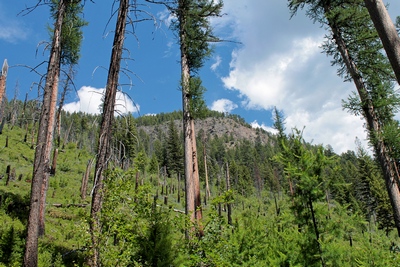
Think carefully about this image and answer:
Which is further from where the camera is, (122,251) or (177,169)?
(177,169)

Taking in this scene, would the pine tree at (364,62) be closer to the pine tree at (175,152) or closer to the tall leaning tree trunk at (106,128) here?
the tall leaning tree trunk at (106,128)

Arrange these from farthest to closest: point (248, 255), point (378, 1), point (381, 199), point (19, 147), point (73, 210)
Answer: point (381, 199) → point (19, 147) → point (73, 210) → point (248, 255) → point (378, 1)

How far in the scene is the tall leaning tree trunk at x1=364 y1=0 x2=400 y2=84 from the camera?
4.14 metres

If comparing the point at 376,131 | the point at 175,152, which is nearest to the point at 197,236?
the point at 376,131

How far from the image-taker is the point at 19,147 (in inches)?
1196

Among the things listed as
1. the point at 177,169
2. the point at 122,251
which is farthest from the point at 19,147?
the point at 122,251

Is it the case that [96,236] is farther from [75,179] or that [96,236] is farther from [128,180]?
[75,179]

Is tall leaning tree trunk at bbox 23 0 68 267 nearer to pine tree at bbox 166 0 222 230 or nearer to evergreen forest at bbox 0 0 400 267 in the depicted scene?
evergreen forest at bbox 0 0 400 267

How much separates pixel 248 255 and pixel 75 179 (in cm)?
2504

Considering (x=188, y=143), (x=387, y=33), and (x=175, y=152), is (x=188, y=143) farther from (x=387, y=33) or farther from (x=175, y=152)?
(x=175, y=152)

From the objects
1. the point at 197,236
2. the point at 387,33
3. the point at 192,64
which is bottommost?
the point at 197,236

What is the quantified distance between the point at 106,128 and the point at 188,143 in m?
5.18

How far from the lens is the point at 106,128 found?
4.07 m

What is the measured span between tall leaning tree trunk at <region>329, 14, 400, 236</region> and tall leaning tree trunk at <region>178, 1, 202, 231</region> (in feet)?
18.4
